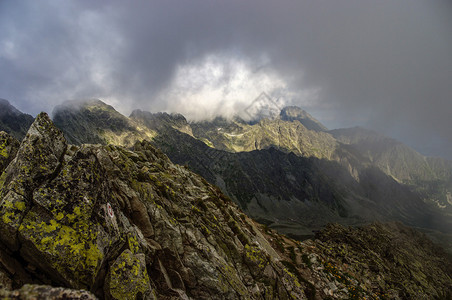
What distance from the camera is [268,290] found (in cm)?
1945

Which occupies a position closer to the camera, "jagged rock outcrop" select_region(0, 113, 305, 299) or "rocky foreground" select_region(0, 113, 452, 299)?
"rocky foreground" select_region(0, 113, 452, 299)

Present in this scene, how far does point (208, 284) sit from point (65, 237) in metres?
11.1

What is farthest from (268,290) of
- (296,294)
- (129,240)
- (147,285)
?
(129,240)

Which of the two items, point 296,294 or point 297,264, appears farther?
point 297,264

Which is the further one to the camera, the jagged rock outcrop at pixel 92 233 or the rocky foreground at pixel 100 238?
the jagged rock outcrop at pixel 92 233

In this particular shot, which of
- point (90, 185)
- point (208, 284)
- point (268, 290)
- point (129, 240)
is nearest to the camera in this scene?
point (90, 185)

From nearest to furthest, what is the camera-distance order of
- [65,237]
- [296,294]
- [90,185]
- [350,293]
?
[65,237]
[90,185]
[296,294]
[350,293]

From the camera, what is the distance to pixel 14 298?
4.89 m

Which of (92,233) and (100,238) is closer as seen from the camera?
(92,233)

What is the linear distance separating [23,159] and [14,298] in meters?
7.22

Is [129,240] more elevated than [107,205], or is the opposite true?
[107,205]

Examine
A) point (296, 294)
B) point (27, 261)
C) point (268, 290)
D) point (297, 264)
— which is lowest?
point (27, 261)

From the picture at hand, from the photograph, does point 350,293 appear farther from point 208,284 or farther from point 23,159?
point 23,159

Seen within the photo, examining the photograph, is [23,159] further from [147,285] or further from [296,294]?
[296,294]
